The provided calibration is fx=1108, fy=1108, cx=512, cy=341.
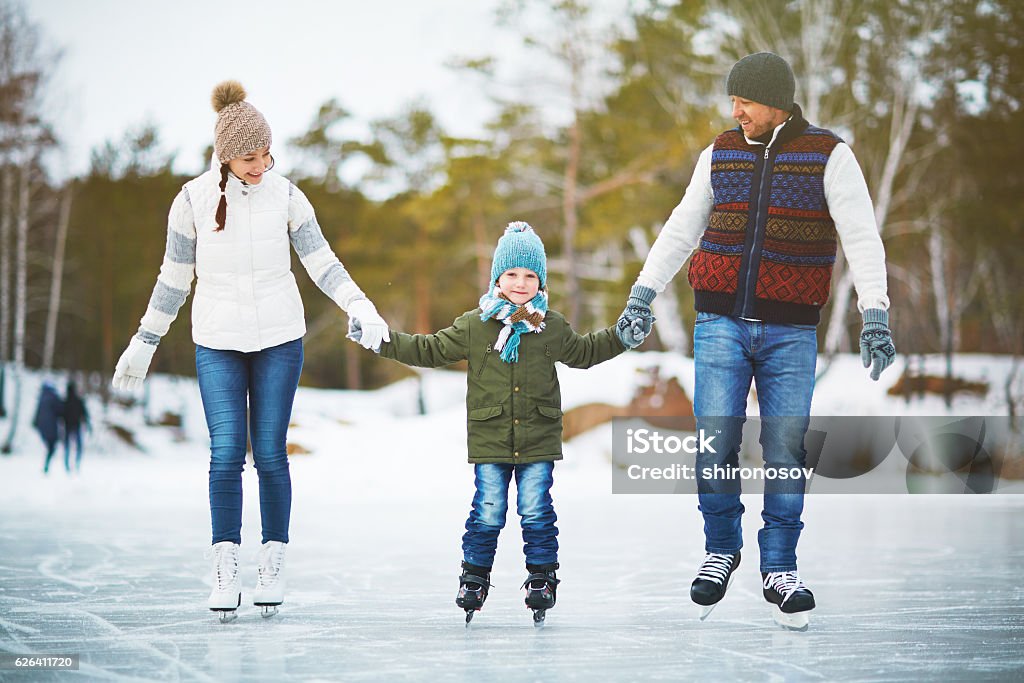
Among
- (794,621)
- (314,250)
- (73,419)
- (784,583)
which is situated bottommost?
(73,419)

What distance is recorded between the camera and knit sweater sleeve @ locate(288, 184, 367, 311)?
291cm

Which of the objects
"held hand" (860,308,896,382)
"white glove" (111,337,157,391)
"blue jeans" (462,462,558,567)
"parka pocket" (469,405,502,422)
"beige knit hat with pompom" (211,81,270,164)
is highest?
"beige knit hat with pompom" (211,81,270,164)

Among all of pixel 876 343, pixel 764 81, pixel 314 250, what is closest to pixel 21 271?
pixel 314 250

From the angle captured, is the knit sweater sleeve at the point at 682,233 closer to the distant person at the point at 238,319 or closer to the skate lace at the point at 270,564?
the distant person at the point at 238,319

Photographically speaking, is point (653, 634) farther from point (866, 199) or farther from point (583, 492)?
point (583, 492)

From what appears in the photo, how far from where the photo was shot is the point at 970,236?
1216cm

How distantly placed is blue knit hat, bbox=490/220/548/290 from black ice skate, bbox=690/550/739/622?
809mm

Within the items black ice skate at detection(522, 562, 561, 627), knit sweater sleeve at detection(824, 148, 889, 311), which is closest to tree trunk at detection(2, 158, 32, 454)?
black ice skate at detection(522, 562, 561, 627)

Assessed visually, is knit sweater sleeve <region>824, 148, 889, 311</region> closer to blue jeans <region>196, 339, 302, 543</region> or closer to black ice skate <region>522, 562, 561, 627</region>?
black ice skate <region>522, 562, 561, 627</region>

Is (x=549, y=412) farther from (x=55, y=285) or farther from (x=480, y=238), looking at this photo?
(x=480, y=238)

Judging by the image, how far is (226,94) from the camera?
112 inches

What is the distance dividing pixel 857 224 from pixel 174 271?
5.61ft

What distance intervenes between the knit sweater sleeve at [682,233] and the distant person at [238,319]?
709 mm

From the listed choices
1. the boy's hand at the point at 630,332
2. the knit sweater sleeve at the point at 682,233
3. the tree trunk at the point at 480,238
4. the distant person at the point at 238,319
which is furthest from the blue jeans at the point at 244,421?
the tree trunk at the point at 480,238
